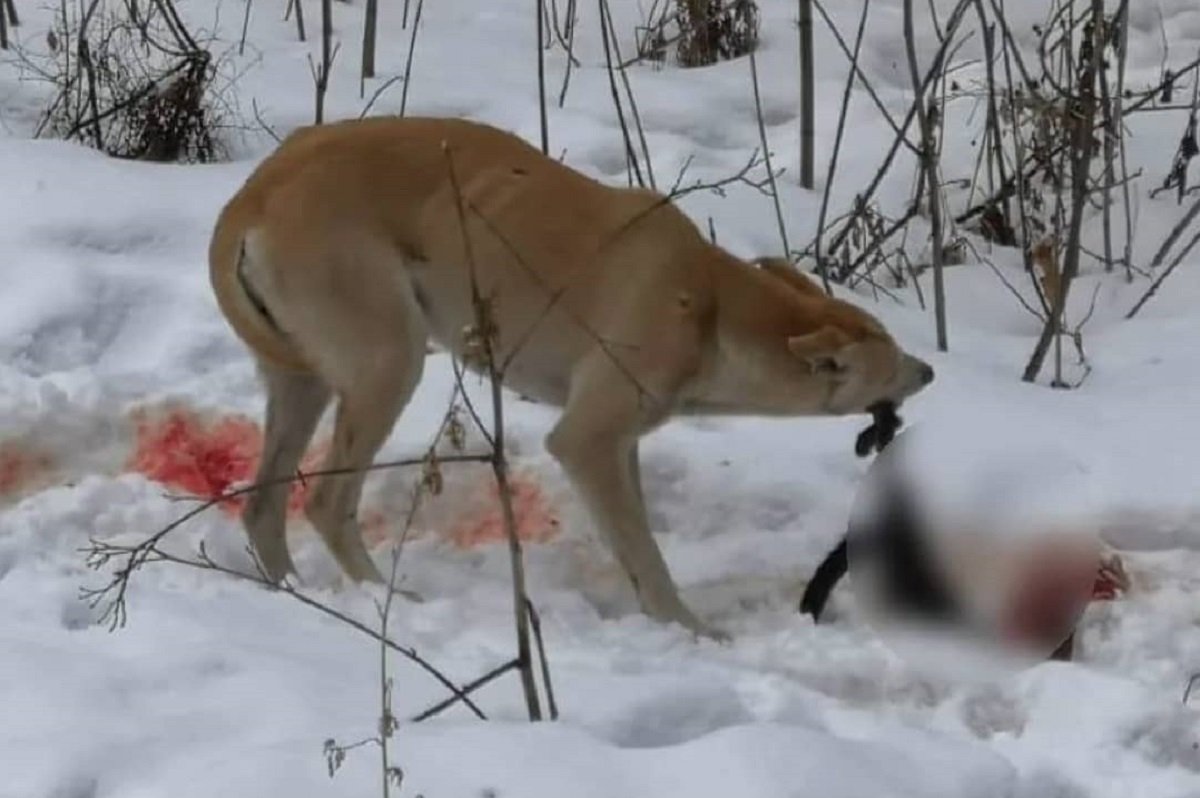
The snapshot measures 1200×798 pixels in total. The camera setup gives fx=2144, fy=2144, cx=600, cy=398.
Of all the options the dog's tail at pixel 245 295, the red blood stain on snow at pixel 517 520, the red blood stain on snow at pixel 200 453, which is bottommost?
the red blood stain on snow at pixel 517 520

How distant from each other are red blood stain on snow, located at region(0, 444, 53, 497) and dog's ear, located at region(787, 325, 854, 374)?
78.3 inches

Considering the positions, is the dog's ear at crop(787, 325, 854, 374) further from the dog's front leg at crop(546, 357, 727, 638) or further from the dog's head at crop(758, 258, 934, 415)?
the dog's front leg at crop(546, 357, 727, 638)

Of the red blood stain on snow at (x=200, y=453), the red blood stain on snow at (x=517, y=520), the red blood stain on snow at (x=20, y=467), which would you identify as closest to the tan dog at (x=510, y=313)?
the red blood stain on snow at (x=200, y=453)

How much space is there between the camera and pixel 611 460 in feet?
17.2

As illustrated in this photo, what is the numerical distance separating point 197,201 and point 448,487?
2168 mm

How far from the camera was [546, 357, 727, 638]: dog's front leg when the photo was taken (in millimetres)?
5215

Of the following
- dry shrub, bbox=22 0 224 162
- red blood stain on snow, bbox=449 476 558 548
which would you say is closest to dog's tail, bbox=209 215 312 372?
red blood stain on snow, bbox=449 476 558 548

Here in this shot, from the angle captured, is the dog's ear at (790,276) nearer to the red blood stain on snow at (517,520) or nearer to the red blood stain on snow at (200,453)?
the red blood stain on snow at (517,520)

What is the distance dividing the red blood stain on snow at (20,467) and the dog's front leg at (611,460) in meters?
1.39

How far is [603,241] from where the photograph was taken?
5.42 metres

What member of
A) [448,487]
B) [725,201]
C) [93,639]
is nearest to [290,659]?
[93,639]

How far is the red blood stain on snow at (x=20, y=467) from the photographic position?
5.52m

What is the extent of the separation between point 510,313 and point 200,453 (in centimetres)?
103

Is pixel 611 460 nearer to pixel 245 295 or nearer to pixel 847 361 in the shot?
pixel 847 361
